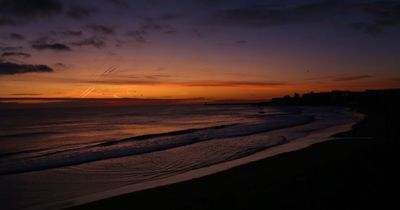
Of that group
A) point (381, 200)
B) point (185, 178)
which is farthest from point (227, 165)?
point (381, 200)

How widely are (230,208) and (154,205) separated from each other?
2.01 m

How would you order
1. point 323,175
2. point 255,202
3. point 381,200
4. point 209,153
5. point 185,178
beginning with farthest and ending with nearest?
point 209,153 → point 185,178 → point 323,175 → point 255,202 → point 381,200

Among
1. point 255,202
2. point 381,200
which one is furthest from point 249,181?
point 381,200

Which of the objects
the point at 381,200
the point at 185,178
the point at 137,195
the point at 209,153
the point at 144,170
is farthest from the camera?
the point at 209,153

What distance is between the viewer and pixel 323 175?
386 inches

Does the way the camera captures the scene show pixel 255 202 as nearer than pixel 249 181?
Yes

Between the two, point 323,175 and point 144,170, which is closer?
point 323,175

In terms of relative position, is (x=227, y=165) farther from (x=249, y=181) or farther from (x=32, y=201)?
(x=32, y=201)

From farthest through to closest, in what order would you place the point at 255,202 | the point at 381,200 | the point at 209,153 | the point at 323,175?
1. the point at 209,153
2. the point at 323,175
3. the point at 255,202
4. the point at 381,200

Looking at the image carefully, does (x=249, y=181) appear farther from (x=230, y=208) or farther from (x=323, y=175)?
(x=230, y=208)

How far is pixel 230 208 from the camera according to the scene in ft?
23.9

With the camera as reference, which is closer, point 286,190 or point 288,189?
point 286,190

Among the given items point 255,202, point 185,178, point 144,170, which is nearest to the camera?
point 255,202

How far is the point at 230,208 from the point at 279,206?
3.56ft
